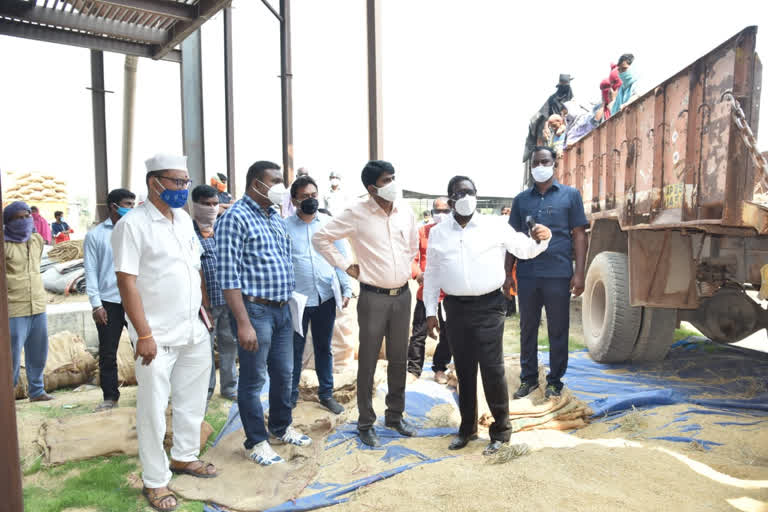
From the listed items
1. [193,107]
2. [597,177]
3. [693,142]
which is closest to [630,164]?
[597,177]

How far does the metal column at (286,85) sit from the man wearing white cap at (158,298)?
16.3 feet

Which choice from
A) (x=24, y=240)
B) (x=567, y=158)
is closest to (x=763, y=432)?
(x=567, y=158)

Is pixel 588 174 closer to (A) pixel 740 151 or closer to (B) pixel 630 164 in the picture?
(B) pixel 630 164

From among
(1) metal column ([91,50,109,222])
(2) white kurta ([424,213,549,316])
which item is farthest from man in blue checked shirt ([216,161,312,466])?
(1) metal column ([91,50,109,222])

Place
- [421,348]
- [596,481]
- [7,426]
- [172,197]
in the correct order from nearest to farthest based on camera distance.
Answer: [7,426]
[596,481]
[172,197]
[421,348]

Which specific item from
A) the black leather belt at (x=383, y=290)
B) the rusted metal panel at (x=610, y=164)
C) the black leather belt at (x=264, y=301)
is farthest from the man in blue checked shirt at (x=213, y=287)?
the rusted metal panel at (x=610, y=164)

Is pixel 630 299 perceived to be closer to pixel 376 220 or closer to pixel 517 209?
pixel 517 209

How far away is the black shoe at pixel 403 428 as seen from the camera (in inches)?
146

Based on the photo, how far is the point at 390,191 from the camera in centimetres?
342

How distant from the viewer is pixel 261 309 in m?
3.19

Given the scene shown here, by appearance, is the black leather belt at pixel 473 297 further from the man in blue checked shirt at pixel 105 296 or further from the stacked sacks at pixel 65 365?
the stacked sacks at pixel 65 365

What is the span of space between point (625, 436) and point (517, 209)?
1.88m

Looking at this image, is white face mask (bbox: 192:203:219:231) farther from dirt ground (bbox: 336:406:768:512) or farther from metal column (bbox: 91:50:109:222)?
metal column (bbox: 91:50:109:222)

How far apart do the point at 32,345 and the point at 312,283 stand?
2.70 metres
